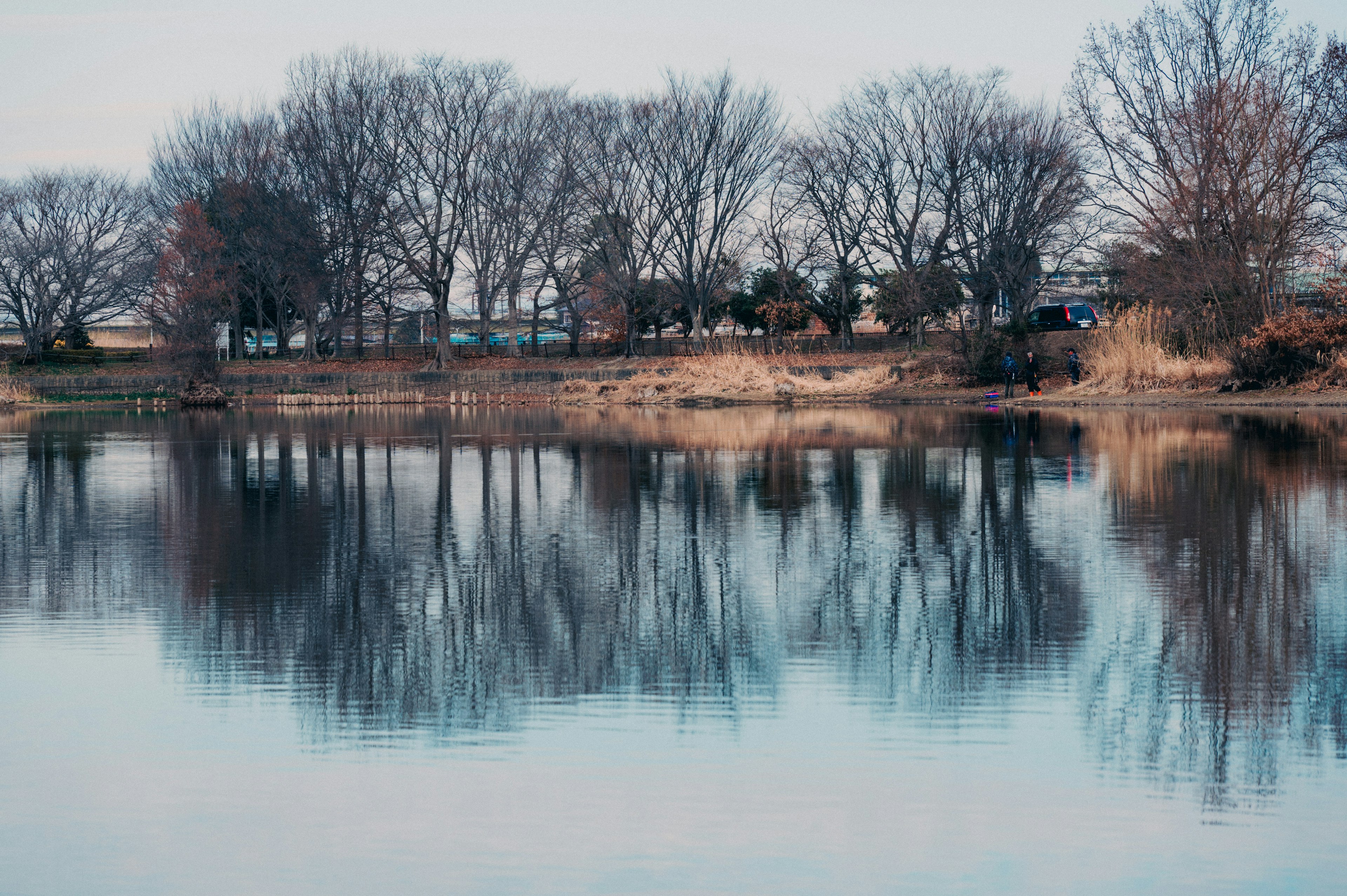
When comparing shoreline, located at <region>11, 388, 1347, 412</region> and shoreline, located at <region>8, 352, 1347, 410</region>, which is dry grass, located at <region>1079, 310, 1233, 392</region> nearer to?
shoreline, located at <region>8, 352, 1347, 410</region>

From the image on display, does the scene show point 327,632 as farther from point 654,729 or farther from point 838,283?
point 838,283

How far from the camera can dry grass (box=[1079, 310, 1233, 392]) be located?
1578 inches

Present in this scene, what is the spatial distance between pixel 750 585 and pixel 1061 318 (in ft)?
179

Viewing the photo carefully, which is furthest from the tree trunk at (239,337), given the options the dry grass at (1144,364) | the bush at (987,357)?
the dry grass at (1144,364)

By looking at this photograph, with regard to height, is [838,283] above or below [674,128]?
below

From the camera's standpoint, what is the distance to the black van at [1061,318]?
5941cm

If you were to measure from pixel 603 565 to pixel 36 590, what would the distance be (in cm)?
467

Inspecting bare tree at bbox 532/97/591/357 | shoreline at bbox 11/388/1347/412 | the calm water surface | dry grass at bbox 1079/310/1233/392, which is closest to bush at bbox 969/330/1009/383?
shoreline at bbox 11/388/1347/412

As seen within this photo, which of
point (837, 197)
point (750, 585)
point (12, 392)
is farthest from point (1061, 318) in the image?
point (750, 585)

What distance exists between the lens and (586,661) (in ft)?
26.8

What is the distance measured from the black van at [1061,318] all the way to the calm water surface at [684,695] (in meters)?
44.0

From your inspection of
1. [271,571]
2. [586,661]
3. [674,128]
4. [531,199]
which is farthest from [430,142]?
[586,661]

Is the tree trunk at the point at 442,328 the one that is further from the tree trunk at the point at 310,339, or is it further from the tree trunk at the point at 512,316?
the tree trunk at the point at 310,339

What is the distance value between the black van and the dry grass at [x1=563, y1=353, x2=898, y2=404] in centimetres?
1127
